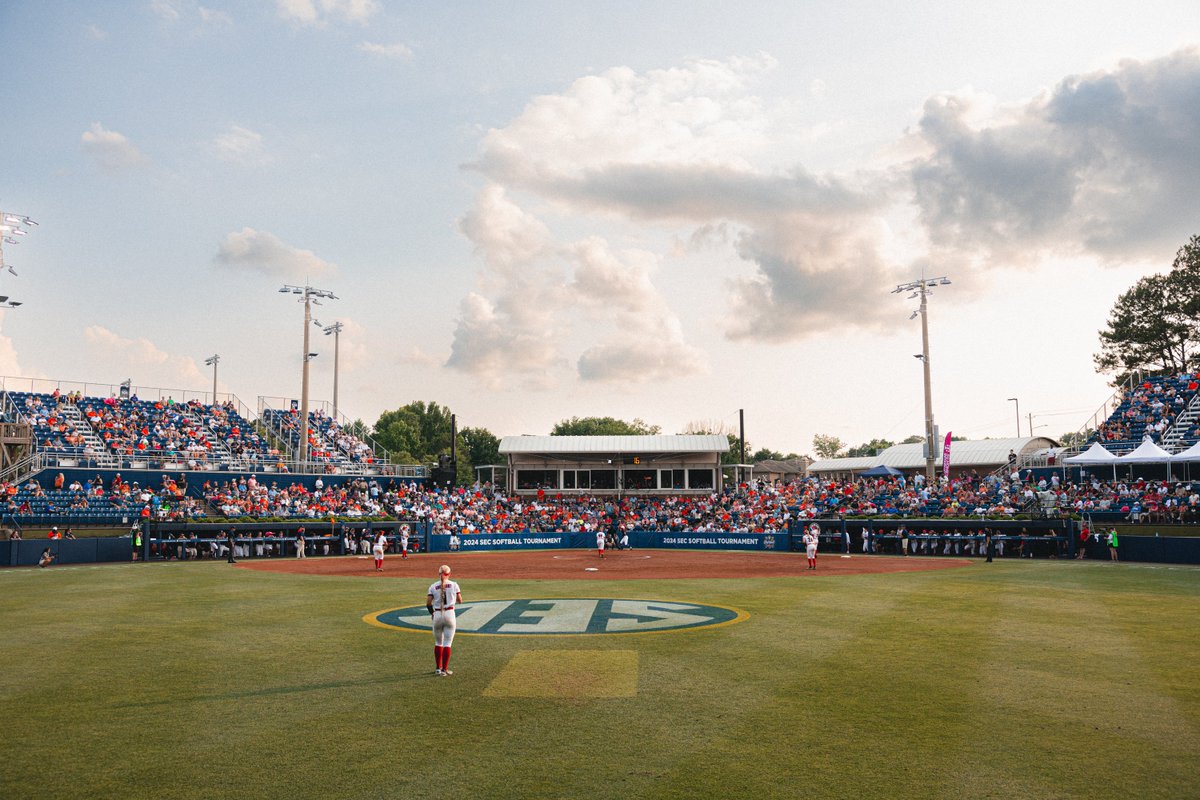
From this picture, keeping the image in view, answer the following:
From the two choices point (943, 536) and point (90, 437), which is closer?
point (943, 536)

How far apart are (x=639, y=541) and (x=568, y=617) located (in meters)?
39.6

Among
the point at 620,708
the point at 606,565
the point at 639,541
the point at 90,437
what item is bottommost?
the point at 639,541

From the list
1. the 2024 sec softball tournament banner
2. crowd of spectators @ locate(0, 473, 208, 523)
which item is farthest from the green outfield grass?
the 2024 sec softball tournament banner

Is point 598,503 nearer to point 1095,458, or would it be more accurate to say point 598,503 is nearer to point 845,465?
point 1095,458

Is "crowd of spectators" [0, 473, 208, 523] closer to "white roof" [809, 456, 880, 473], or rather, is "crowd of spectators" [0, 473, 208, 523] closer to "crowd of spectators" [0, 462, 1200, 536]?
"crowd of spectators" [0, 462, 1200, 536]

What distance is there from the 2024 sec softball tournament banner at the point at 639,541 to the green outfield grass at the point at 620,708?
32.0 m

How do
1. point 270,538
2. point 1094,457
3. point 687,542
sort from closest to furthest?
point 270,538 → point 1094,457 → point 687,542

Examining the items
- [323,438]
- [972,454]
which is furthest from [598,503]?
[972,454]

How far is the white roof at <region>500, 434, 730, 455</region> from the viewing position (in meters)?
77.9

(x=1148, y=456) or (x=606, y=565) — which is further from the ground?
(x=1148, y=456)

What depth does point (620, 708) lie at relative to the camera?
38.3 feet

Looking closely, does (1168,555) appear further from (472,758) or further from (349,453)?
(349,453)

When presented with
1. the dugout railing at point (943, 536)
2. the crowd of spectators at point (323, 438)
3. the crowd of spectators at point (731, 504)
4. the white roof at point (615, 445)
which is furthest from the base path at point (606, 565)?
the white roof at point (615, 445)

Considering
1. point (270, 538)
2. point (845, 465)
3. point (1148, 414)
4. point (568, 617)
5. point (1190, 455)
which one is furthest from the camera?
point (845, 465)
